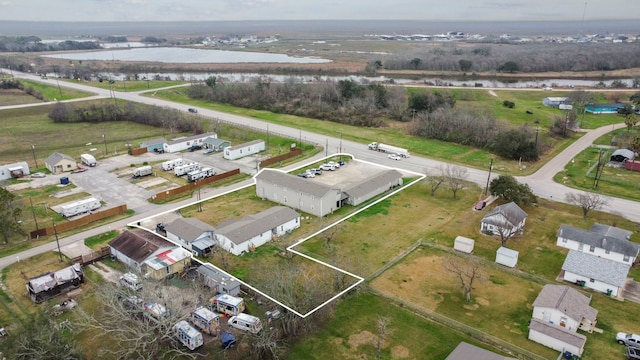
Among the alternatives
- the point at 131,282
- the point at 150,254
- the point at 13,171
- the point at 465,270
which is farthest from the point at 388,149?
the point at 13,171

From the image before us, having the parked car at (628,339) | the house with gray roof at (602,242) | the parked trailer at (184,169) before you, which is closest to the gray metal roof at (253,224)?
the parked trailer at (184,169)

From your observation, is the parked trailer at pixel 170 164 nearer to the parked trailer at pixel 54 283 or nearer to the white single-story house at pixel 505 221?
the parked trailer at pixel 54 283

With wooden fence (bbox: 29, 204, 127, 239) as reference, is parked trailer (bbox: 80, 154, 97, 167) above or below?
above

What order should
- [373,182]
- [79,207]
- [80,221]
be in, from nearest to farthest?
[80,221]
[79,207]
[373,182]

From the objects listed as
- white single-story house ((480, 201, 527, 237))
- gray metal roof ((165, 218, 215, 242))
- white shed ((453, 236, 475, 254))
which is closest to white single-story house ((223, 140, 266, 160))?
gray metal roof ((165, 218, 215, 242))

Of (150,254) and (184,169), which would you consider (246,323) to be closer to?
(150,254)

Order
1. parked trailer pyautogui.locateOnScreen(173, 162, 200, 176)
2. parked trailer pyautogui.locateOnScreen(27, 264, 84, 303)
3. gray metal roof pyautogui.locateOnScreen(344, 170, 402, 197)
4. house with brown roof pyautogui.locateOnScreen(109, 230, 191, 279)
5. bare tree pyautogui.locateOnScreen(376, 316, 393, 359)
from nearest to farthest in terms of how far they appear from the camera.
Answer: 1. bare tree pyautogui.locateOnScreen(376, 316, 393, 359)
2. parked trailer pyautogui.locateOnScreen(27, 264, 84, 303)
3. house with brown roof pyautogui.locateOnScreen(109, 230, 191, 279)
4. gray metal roof pyautogui.locateOnScreen(344, 170, 402, 197)
5. parked trailer pyautogui.locateOnScreen(173, 162, 200, 176)

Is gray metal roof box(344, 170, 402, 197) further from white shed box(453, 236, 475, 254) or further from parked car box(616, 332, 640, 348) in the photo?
parked car box(616, 332, 640, 348)
